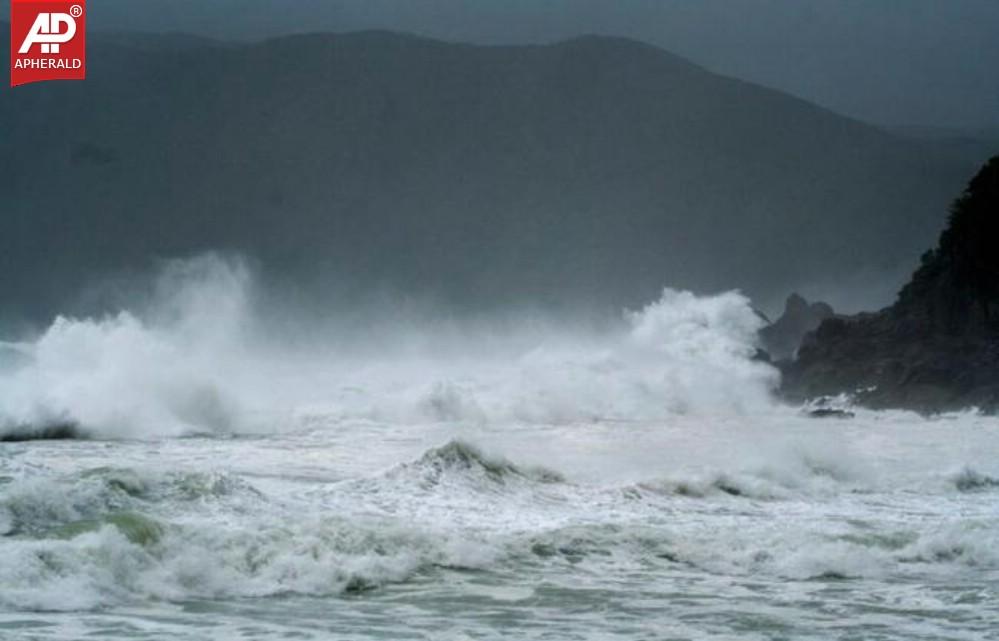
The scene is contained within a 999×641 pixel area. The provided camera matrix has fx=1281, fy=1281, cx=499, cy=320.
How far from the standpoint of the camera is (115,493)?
40.1ft

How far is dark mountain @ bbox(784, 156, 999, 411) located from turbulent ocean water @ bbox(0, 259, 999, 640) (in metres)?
7.47

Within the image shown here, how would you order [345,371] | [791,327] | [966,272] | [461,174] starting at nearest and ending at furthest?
[966,272]
[345,371]
[791,327]
[461,174]

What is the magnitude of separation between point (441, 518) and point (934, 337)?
3267 cm

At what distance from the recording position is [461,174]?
83.7m

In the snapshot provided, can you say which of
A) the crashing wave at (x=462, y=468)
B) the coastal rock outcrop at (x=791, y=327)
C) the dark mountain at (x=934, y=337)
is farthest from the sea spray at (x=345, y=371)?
the crashing wave at (x=462, y=468)

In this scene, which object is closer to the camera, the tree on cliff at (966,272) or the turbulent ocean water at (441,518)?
the turbulent ocean water at (441,518)

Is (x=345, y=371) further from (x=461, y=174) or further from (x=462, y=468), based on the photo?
(x=461, y=174)

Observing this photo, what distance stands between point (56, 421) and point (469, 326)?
1607 inches

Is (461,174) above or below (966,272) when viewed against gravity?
above

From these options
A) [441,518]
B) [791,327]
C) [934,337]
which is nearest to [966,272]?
[934,337]

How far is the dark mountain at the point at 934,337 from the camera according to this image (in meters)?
38.9

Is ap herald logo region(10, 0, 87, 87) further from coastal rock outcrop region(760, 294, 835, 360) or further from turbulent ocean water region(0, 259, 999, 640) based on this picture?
coastal rock outcrop region(760, 294, 835, 360)

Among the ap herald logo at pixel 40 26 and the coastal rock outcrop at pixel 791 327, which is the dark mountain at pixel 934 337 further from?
the ap herald logo at pixel 40 26

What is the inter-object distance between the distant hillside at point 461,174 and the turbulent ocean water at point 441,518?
4305 centimetres
